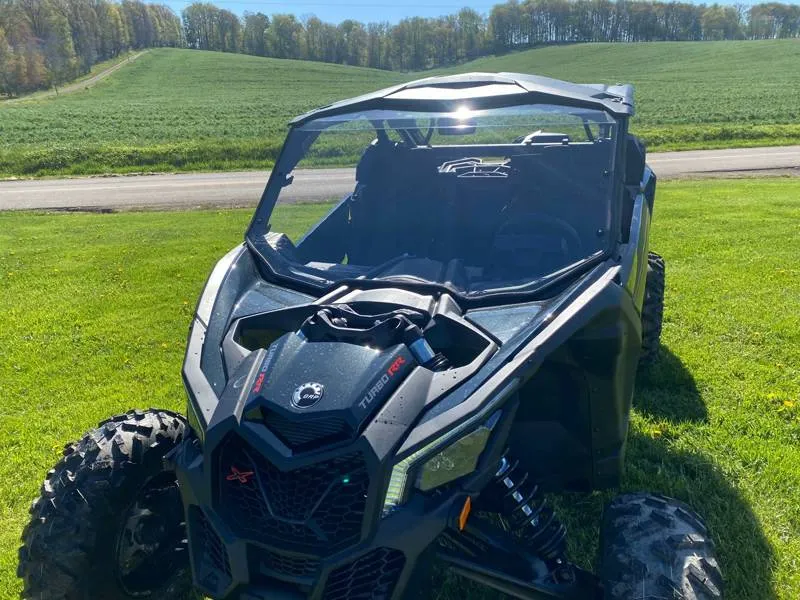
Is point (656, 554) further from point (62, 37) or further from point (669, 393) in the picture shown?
point (62, 37)

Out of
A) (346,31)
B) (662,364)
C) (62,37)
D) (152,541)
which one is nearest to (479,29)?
(346,31)

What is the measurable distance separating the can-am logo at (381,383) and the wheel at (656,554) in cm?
90

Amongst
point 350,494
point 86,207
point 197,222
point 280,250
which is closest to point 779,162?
point 197,222

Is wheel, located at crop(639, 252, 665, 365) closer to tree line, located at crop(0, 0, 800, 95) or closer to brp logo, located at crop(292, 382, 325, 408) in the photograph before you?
brp logo, located at crop(292, 382, 325, 408)

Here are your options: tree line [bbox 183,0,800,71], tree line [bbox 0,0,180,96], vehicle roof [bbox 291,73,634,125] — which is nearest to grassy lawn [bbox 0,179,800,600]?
vehicle roof [bbox 291,73,634,125]

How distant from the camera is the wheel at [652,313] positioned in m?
4.53

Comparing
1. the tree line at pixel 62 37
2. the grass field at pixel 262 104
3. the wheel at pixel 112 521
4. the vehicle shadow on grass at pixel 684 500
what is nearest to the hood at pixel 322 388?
the wheel at pixel 112 521

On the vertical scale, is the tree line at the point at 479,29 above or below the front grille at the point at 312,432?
above

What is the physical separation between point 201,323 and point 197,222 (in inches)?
356

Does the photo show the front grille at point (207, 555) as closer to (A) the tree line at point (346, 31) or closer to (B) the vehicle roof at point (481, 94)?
(B) the vehicle roof at point (481, 94)

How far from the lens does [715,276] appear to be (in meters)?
6.90

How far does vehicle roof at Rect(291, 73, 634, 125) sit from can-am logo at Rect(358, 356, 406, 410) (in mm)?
1523

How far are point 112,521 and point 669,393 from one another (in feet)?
11.0

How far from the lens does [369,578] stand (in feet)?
6.21
